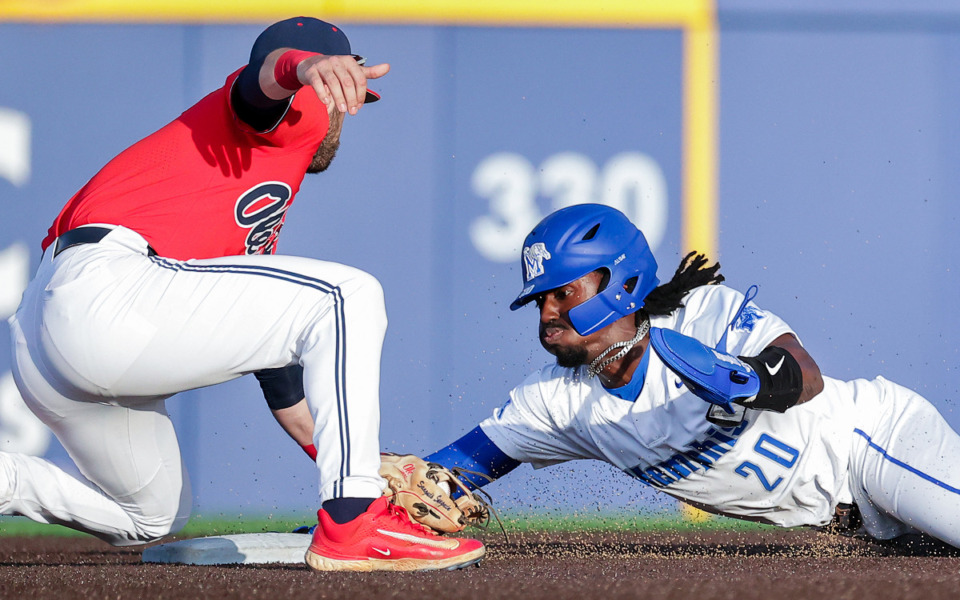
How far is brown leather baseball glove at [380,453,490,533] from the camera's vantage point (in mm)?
2979

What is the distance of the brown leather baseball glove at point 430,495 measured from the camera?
2.98m

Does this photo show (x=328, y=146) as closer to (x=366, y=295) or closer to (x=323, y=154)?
(x=323, y=154)

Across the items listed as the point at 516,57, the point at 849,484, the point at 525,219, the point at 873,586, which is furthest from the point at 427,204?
the point at 873,586

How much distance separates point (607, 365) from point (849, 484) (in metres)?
0.93

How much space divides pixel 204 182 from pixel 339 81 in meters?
0.63

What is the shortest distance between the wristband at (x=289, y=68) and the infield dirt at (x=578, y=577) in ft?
3.93

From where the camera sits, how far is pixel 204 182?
110 inches

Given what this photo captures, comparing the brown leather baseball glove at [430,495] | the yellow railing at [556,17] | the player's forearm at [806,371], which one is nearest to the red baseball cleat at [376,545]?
the brown leather baseball glove at [430,495]

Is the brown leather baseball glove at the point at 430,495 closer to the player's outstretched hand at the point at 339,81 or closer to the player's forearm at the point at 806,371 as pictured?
the player's forearm at the point at 806,371

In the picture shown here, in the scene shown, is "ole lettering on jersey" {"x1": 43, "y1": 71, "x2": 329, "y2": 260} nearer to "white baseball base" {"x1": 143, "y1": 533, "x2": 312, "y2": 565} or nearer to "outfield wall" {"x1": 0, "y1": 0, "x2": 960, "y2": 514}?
"white baseball base" {"x1": 143, "y1": 533, "x2": 312, "y2": 565}

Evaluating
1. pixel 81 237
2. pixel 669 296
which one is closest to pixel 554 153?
pixel 669 296

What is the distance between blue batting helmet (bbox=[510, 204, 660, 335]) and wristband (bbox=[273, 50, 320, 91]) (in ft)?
3.62

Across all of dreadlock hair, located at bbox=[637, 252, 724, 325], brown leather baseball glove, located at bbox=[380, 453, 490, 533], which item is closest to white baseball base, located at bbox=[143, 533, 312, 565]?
brown leather baseball glove, located at bbox=[380, 453, 490, 533]

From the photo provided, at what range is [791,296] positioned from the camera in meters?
6.11
